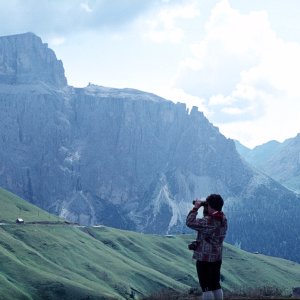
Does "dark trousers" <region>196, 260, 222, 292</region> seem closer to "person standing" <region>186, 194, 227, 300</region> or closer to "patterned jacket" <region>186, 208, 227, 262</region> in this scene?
"person standing" <region>186, 194, 227, 300</region>

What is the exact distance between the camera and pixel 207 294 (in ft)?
77.5

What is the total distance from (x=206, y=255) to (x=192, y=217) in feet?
5.61

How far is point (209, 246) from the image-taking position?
77.3ft

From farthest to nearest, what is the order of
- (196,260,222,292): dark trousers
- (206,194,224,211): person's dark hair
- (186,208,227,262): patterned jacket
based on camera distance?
(206,194,224,211): person's dark hair
(196,260,222,292): dark trousers
(186,208,227,262): patterned jacket

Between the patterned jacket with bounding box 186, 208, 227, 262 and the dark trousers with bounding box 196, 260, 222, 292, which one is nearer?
the patterned jacket with bounding box 186, 208, 227, 262

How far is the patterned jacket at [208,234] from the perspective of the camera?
23.5 m

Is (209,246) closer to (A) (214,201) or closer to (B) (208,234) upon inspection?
(B) (208,234)

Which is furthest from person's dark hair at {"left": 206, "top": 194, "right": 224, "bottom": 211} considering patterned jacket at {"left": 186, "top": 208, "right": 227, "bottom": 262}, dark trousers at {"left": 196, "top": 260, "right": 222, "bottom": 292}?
dark trousers at {"left": 196, "top": 260, "right": 222, "bottom": 292}

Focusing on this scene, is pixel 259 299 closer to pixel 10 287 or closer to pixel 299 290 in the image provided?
pixel 299 290

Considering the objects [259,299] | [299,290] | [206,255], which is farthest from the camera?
[299,290]

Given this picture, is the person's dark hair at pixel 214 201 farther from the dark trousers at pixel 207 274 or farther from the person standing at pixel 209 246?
the dark trousers at pixel 207 274

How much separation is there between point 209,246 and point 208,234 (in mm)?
505

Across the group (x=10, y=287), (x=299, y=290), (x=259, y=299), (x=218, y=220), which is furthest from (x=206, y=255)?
(x=10, y=287)

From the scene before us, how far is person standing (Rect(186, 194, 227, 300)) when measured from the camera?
23500 millimetres
